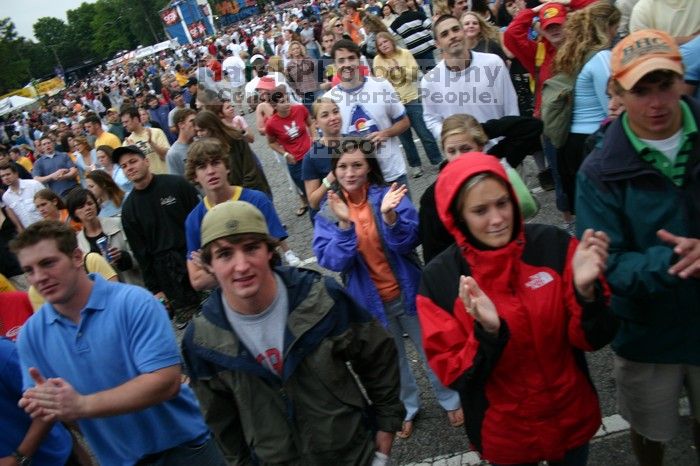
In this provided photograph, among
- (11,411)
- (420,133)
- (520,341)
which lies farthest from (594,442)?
(420,133)

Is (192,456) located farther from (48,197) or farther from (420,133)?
(420,133)

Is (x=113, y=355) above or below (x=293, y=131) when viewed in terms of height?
below

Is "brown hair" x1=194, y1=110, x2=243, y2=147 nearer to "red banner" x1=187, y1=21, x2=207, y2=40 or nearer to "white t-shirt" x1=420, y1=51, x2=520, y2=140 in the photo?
"white t-shirt" x1=420, y1=51, x2=520, y2=140

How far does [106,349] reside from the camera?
2688 millimetres

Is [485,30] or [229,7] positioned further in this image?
[229,7]

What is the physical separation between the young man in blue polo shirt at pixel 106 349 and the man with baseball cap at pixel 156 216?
8.83 ft

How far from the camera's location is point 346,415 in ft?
8.14

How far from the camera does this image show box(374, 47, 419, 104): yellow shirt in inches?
304

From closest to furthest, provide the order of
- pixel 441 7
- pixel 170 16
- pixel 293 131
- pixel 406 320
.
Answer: pixel 406 320 → pixel 293 131 → pixel 441 7 → pixel 170 16


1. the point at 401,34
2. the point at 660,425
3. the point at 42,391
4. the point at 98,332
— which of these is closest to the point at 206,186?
the point at 98,332

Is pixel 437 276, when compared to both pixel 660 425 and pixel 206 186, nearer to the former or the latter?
pixel 660 425

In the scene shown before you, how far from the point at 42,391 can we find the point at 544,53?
4.71m

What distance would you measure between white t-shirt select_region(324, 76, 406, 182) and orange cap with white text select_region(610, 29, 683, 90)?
3.11m

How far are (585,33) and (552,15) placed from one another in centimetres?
62
